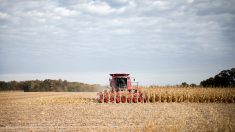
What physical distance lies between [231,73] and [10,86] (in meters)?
45.4

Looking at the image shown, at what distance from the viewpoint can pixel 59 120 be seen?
15086mm

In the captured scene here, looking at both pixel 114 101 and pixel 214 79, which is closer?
pixel 114 101

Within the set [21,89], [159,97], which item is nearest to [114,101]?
[159,97]

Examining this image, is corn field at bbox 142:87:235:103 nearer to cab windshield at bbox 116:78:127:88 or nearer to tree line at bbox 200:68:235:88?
cab windshield at bbox 116:78:127:88

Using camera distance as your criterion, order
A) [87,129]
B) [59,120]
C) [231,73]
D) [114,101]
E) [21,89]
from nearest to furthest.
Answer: [87,129]
[59,120]
[114,101]
[231,73]
[21,89]

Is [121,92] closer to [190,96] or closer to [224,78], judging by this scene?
[190,96]

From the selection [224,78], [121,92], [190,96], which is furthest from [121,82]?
[224,78]

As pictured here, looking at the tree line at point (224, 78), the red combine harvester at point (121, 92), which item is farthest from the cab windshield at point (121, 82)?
the tree line at point (224, 78)

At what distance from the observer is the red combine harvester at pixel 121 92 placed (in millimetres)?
28141

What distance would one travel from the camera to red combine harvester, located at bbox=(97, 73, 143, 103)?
92.3 ft

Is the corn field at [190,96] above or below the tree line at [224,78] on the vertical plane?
below

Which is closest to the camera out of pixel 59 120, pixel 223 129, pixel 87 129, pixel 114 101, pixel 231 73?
pixel 223 129

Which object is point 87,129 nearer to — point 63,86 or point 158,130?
point 158,130

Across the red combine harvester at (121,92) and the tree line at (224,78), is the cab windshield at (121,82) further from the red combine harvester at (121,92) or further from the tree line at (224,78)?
the tree line at (224,78)
